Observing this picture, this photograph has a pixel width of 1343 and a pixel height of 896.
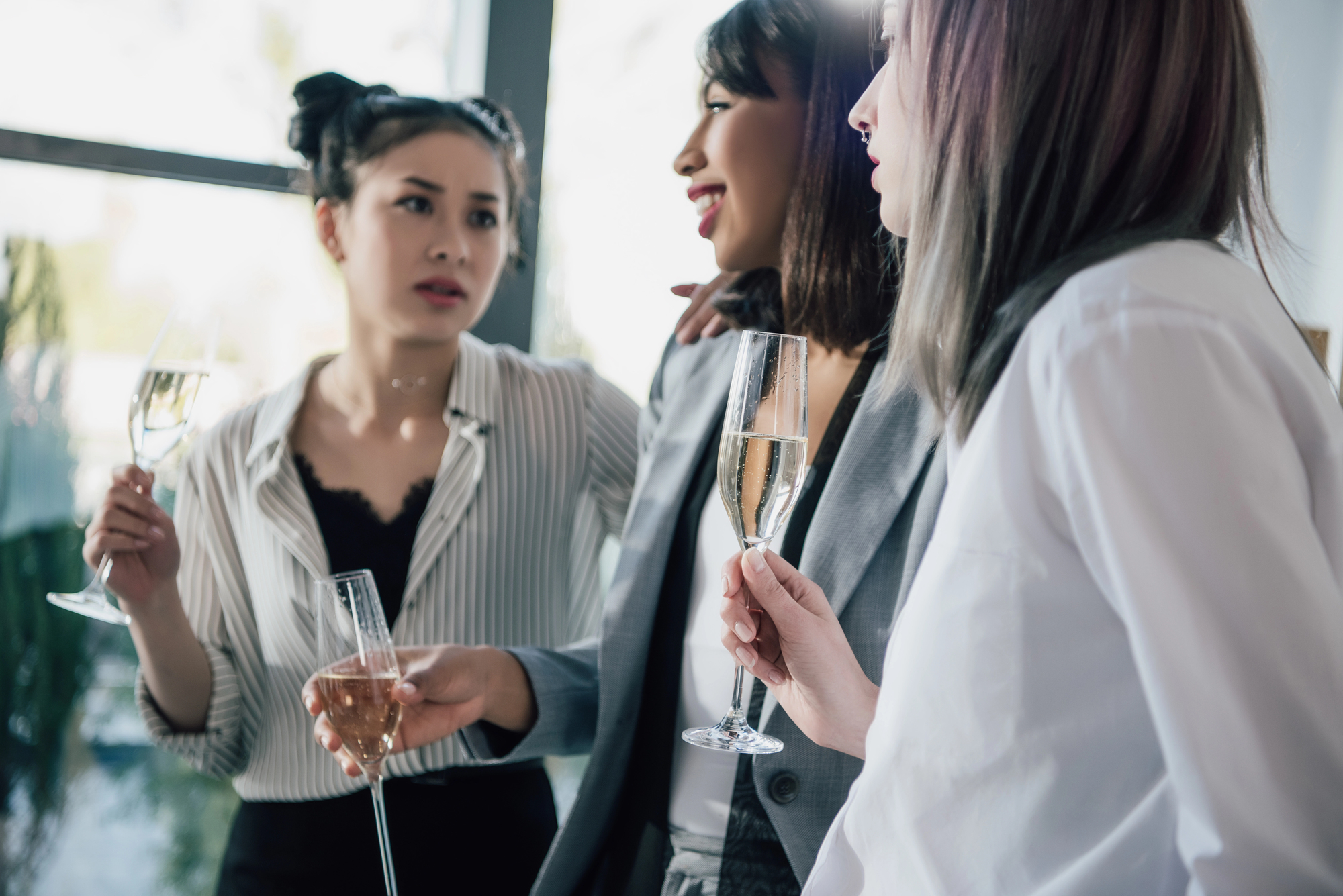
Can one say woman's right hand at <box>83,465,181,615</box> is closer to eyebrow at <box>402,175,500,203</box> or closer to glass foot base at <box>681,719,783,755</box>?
eyebrow at <box>402,175,500,203</box>

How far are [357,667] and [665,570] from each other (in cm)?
50

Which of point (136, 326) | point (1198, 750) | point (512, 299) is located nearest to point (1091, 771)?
point (1198, 750)

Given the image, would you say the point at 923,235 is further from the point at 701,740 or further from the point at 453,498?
the point at 453,498

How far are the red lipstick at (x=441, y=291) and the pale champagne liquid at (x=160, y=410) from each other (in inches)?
20.9

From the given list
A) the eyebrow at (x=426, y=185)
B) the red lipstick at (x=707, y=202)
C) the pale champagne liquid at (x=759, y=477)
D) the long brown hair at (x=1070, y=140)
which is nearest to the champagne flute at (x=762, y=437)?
the pale champagne liquid at (x=759, y=477)

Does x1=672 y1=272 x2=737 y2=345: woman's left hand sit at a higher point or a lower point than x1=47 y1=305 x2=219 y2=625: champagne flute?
higher

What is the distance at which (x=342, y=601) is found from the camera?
47.3 inches

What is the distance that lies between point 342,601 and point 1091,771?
0.90 m

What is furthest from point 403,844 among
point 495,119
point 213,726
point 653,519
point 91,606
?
point 495,119

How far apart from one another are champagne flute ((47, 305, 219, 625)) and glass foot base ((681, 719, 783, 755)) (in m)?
0.95

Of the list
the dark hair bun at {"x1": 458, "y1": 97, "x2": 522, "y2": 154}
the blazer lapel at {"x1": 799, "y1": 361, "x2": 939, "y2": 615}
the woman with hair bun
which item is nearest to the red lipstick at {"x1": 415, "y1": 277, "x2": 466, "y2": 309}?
the woman with hair bun

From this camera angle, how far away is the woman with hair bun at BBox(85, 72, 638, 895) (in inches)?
71.4

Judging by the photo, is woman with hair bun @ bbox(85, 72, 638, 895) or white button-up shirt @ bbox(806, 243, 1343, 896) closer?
white button-up shirt @ bbox(806, 243, 1343, 896)

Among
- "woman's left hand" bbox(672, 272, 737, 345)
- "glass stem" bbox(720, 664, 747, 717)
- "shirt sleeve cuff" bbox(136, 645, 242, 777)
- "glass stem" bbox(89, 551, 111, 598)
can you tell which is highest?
"woman's left hand" bbox(672, 272, 737, 345)
